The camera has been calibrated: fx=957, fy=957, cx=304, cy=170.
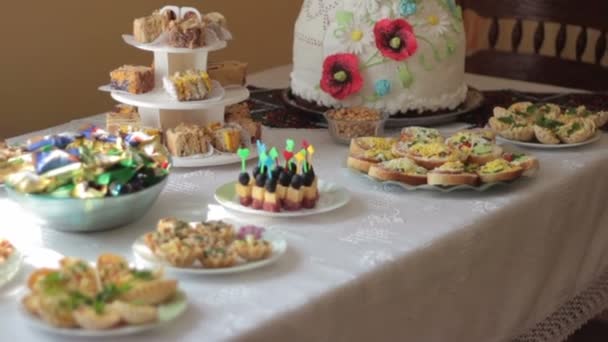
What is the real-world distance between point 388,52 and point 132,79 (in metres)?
0.55

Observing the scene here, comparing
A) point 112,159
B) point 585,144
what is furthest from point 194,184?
point 585,144

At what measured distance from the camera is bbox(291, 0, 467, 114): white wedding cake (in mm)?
1990

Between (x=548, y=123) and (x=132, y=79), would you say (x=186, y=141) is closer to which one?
(x=132, y=79)

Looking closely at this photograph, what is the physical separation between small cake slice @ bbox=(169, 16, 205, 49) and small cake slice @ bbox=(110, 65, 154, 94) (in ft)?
0.25

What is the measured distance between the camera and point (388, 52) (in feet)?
6.48

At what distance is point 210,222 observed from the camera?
54.9 inches

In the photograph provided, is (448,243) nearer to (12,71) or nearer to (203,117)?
(203,117)

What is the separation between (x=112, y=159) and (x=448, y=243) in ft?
1.72

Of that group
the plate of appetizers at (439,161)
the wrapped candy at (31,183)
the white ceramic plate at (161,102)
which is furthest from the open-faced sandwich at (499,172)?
the wrapped candy at (31,183)

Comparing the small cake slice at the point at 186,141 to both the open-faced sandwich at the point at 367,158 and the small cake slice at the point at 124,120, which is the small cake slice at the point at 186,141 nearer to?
the small cake slice at the point at 124,120

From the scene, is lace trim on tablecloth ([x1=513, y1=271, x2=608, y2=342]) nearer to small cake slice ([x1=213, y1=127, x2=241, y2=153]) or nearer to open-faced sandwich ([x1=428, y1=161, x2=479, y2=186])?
open-faced sandwich ([x1=428, y1=161, x2=479, y2=186])

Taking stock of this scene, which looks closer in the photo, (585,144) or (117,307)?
(117,307)

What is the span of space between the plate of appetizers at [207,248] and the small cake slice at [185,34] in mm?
464

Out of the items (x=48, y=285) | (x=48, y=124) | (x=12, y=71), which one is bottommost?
(x=48, y=124)
